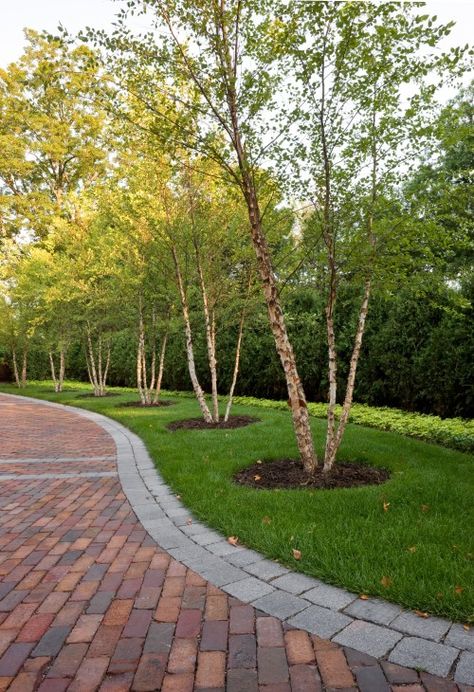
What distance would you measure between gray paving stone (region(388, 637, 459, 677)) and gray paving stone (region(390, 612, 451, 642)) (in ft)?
0.14

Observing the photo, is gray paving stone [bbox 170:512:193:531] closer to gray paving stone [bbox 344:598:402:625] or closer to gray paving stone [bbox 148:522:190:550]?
gray paving stone [bbox 148:522:190:550]

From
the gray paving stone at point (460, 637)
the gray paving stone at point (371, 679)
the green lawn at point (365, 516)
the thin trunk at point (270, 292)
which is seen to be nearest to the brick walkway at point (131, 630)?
the gray paving stone at point (371, 679)

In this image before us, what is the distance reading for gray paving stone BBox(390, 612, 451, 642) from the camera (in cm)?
214

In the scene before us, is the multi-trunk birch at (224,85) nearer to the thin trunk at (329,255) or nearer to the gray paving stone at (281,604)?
the thin trunk at (329,255)

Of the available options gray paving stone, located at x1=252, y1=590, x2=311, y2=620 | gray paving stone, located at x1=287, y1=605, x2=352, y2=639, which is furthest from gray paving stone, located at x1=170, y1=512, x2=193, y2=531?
gray paving stone, located at x1=287, y1=605, x2=352, y2=639

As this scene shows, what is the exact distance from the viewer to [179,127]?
15.5ft

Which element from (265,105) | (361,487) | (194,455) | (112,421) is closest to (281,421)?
(194,455)

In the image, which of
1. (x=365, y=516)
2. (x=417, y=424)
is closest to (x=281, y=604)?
(x=365, y=516)

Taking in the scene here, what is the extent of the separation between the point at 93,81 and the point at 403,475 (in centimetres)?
534

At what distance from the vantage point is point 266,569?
2850 millimetres

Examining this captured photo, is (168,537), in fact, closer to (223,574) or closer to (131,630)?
(223,574)

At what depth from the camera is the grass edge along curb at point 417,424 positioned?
675 centimetres

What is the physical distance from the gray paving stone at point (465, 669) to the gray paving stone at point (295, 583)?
2.79 feet

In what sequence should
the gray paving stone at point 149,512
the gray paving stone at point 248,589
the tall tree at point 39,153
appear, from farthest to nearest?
the tall tree at point 39,153 < the gray paving stone at point 149,512 < the gray paving stone at point 248,589
